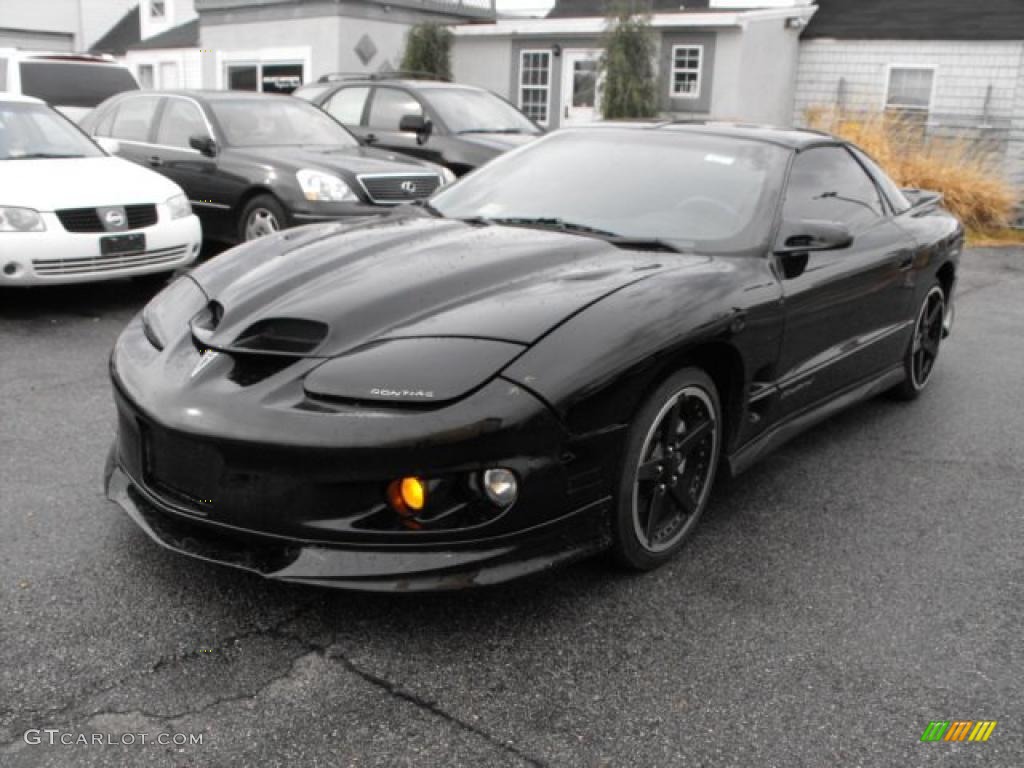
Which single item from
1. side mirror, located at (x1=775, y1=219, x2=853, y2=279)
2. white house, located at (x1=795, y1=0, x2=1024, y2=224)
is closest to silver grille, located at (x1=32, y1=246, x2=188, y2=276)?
side mirror, located at (x1=775, y1=219, x2=853, y2=279)

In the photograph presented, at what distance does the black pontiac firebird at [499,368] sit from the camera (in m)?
2.63

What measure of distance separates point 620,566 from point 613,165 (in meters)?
1.81

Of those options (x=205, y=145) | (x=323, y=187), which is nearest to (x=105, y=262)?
(x=323, y=187)

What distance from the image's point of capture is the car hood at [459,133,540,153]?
10.2 m

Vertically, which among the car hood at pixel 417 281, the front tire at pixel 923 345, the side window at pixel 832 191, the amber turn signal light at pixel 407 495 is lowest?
the front tire at pixel 923 345

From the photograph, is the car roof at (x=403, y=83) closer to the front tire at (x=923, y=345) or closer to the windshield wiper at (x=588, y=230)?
the front tire at (x=923, y=345)

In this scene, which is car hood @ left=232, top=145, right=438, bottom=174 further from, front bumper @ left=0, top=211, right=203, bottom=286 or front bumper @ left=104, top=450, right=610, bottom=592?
front bumper @ left=104, top=450, right=610, bottom=592

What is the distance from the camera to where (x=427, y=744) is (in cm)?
232

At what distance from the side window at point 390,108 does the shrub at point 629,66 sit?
8.42 m

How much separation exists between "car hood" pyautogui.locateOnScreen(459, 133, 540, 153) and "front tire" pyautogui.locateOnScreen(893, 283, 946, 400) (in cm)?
546

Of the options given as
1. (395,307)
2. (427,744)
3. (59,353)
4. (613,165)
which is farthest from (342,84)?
(427,744)

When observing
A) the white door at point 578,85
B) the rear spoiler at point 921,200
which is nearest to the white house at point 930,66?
the white door at point 578,85

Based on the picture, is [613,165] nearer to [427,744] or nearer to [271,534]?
[271,534]

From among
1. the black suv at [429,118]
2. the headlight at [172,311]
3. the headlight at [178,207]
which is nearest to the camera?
the headlight at [172,311]
